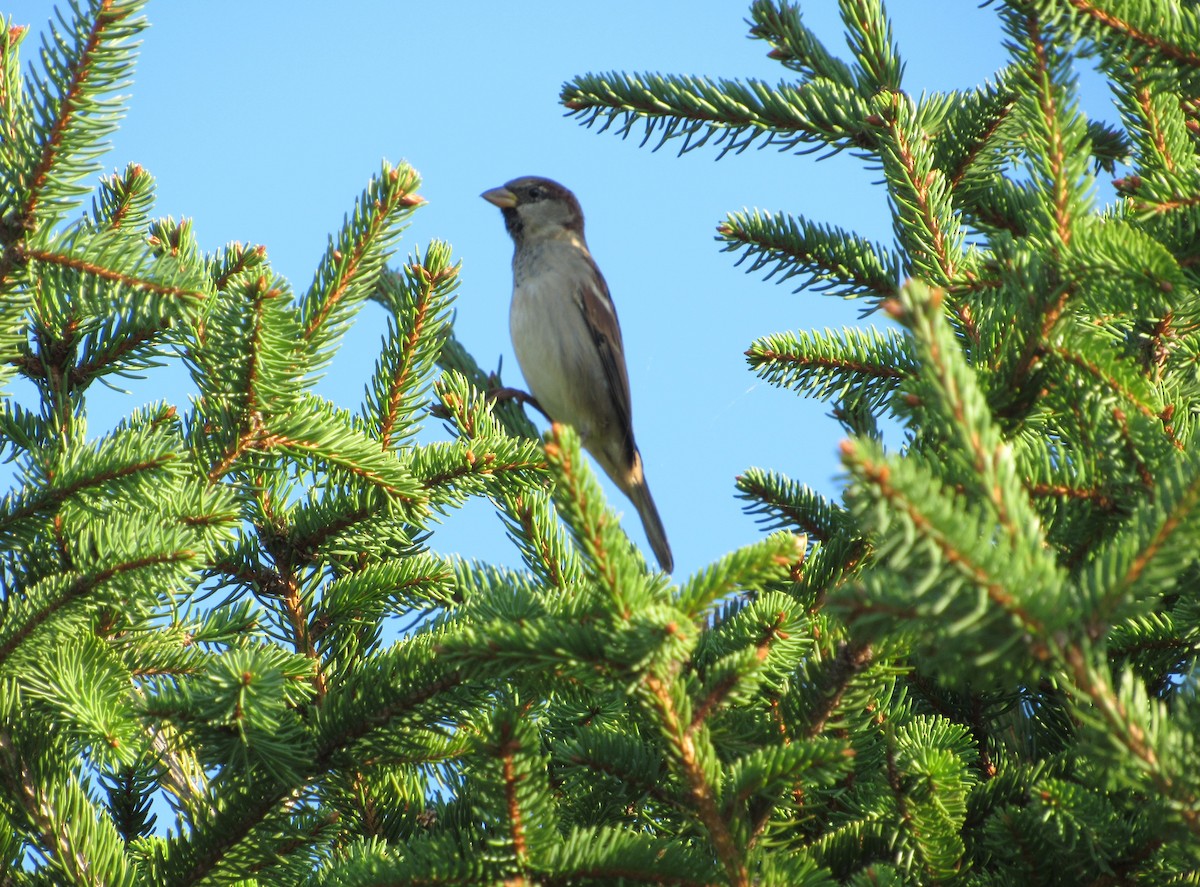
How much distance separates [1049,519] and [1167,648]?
0.59 metres

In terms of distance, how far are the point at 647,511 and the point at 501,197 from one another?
6.37ft

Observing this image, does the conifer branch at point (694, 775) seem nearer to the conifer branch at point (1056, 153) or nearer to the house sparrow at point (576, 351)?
the conifer branch at point (1056, 153)

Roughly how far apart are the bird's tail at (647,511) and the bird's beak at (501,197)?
5.17ft

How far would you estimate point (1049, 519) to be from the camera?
5.30 ft

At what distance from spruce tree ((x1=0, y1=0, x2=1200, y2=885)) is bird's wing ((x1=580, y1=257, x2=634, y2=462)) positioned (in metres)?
2.95

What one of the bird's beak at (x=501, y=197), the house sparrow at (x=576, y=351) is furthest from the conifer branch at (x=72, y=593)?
the bird's beak at (x=501, y=197)

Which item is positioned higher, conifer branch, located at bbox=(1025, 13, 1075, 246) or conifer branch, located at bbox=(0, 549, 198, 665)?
conifer branch, located at bbox=(1025, 13, 1075, 246)

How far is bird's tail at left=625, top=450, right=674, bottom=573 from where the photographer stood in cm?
527

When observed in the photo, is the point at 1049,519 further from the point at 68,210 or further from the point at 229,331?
the point at 68,210

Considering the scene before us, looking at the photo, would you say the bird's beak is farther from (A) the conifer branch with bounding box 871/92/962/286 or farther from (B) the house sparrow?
(A) the conifer branch with bounding box 871/92/962/286

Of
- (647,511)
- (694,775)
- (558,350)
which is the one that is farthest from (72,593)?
(647,511)

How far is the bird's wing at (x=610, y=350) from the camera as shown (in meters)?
5.49

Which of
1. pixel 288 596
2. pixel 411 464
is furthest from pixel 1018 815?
pixel 288 596

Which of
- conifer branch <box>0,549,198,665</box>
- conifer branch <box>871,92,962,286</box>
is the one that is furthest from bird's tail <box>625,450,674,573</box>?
conifer branch <box>0,549,198,665</box>
